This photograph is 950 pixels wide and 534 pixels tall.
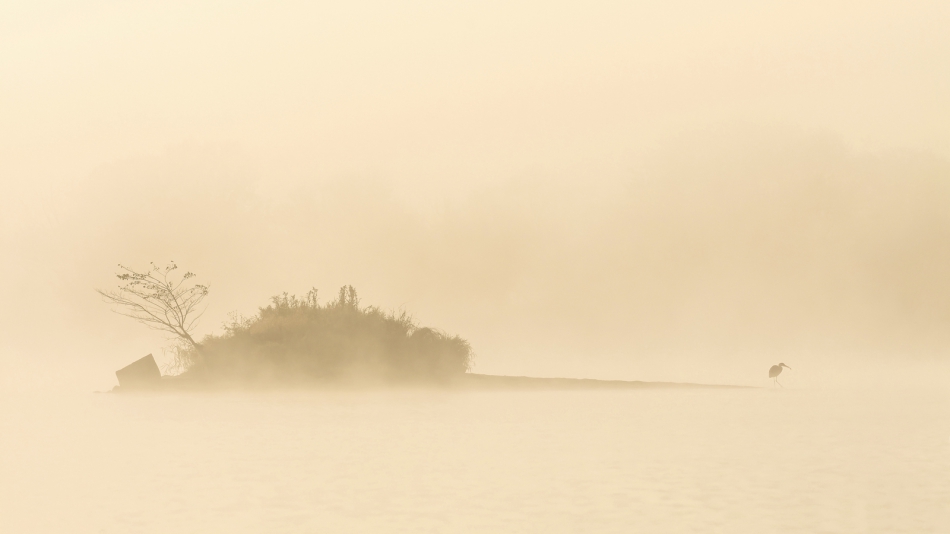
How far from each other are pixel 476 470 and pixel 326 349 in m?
21.9

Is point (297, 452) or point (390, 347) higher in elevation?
point (390, 347)

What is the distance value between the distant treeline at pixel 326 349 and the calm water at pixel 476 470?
8878mm

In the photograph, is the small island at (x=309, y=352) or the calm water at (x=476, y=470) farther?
the small island at (x=309, y=352)

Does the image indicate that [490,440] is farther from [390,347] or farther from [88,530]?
[390,347]

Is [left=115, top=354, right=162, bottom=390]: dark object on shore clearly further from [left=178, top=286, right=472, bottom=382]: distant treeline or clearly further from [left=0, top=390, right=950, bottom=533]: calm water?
[left=0, top=390, right=950, bottom=533]: calm water

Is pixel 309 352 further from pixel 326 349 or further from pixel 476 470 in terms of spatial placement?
pixel 476 470

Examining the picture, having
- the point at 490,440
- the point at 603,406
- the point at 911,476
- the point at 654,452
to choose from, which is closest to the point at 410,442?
the point at 490,440

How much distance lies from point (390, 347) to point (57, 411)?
12372 mm

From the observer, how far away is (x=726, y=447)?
1744cm

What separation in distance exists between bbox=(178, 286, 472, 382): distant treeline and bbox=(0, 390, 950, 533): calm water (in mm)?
8878

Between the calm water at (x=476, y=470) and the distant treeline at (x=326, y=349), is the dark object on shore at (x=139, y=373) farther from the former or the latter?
the calm water at (x=476, y=470)

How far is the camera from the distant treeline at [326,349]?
1405 inches

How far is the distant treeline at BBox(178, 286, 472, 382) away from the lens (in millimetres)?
35688

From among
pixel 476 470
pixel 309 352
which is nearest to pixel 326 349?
pixel 309 352
